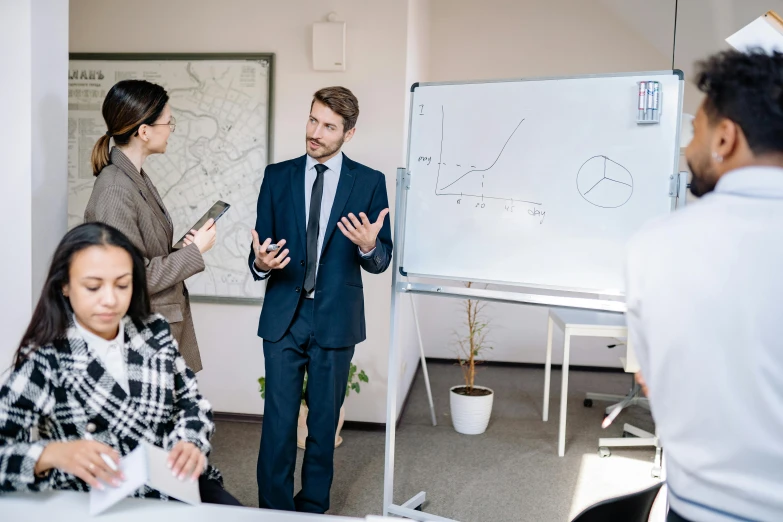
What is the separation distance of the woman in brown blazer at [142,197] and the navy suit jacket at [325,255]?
0.37 m

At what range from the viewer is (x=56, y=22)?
6.63 feet

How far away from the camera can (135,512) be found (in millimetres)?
1084

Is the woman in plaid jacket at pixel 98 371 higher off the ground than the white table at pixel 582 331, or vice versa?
the woman in plaid jacket at pixel 98 371

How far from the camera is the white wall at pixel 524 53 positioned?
16.6 feet

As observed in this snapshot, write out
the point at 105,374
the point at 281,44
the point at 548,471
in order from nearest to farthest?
the point at 105,374 < the point at 548,471 < the point at 281,44

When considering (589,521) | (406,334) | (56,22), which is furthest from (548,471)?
(56,22)

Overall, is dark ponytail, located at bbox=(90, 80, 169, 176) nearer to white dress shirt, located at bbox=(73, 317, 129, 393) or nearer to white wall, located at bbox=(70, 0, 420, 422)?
white dress shirt, located at bbox=(73, 317, 129, 393)

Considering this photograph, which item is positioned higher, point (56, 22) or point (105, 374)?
point (56, 22)

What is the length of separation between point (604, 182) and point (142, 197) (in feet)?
4.83

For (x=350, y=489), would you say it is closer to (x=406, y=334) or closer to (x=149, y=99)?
(x=406, y=334)

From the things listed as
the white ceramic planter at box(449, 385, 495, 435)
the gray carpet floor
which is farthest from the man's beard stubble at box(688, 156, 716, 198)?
the white ceramic planter at box(449, 385, 495, 435)

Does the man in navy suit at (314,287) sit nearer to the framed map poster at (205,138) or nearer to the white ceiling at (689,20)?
the framed map poster at (205,138)

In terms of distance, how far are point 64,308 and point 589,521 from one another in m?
1.09

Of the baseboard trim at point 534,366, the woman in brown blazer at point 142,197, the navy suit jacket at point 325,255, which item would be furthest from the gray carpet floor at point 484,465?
the woman in brown blazer at point 142,197
